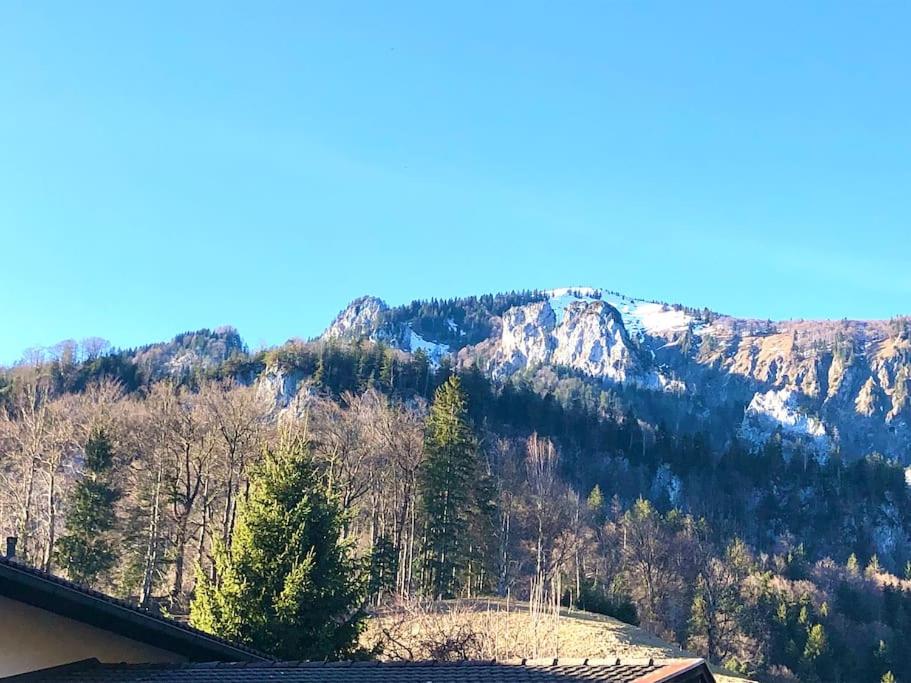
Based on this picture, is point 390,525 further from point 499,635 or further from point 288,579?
point 288,579

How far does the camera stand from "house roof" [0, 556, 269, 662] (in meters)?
9.92

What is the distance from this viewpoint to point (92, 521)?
39125mm

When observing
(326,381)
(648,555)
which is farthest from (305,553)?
(326,381)

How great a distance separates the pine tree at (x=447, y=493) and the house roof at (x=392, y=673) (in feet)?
118

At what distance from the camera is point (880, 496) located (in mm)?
118375

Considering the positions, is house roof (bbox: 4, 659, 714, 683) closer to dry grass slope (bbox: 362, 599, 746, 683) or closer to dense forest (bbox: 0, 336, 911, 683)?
dense forest (bbox: 0, 336, 911, 683)

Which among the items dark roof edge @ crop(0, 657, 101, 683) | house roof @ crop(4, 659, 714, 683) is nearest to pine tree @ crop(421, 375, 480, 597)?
dark roof edge @ crop(0, 657, 101, 683)

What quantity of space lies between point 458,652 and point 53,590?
1325cm

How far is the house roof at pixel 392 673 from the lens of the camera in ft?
25.1

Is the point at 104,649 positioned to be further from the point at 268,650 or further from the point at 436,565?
the point at 436,565

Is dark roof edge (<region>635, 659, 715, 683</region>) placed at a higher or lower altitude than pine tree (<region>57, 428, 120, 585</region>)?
higher

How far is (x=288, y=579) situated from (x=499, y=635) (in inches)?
447

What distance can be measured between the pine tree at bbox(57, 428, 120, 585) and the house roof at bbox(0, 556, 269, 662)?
99.8ft

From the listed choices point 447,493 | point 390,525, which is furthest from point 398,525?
point 390,525
